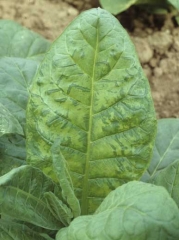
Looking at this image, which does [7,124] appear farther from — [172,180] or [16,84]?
[172,180]

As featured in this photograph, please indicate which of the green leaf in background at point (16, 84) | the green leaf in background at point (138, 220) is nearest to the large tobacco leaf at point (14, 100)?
the green leaf in background at point (16, 84)

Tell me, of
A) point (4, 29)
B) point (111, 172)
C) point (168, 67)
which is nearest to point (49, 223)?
point (111, 172)

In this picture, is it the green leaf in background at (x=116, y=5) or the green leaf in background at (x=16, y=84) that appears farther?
the green leaf in background at (x=116, y=5)

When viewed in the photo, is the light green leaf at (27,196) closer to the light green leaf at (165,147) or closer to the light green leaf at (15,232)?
the light green leaf at (15,232)

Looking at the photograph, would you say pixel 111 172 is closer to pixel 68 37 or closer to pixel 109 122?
pixel 109 122

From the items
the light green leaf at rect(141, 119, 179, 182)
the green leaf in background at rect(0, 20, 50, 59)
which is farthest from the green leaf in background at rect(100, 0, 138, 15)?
the light green leaf at rect(141, 119, 179, 182)

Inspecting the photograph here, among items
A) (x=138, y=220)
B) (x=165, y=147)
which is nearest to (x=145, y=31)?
(x=165, y=147)

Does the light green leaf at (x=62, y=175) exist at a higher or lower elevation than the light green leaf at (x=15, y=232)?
higher

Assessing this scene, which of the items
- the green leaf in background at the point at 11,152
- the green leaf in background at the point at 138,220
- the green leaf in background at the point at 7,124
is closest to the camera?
the green leaf in background at the point at 138,220
